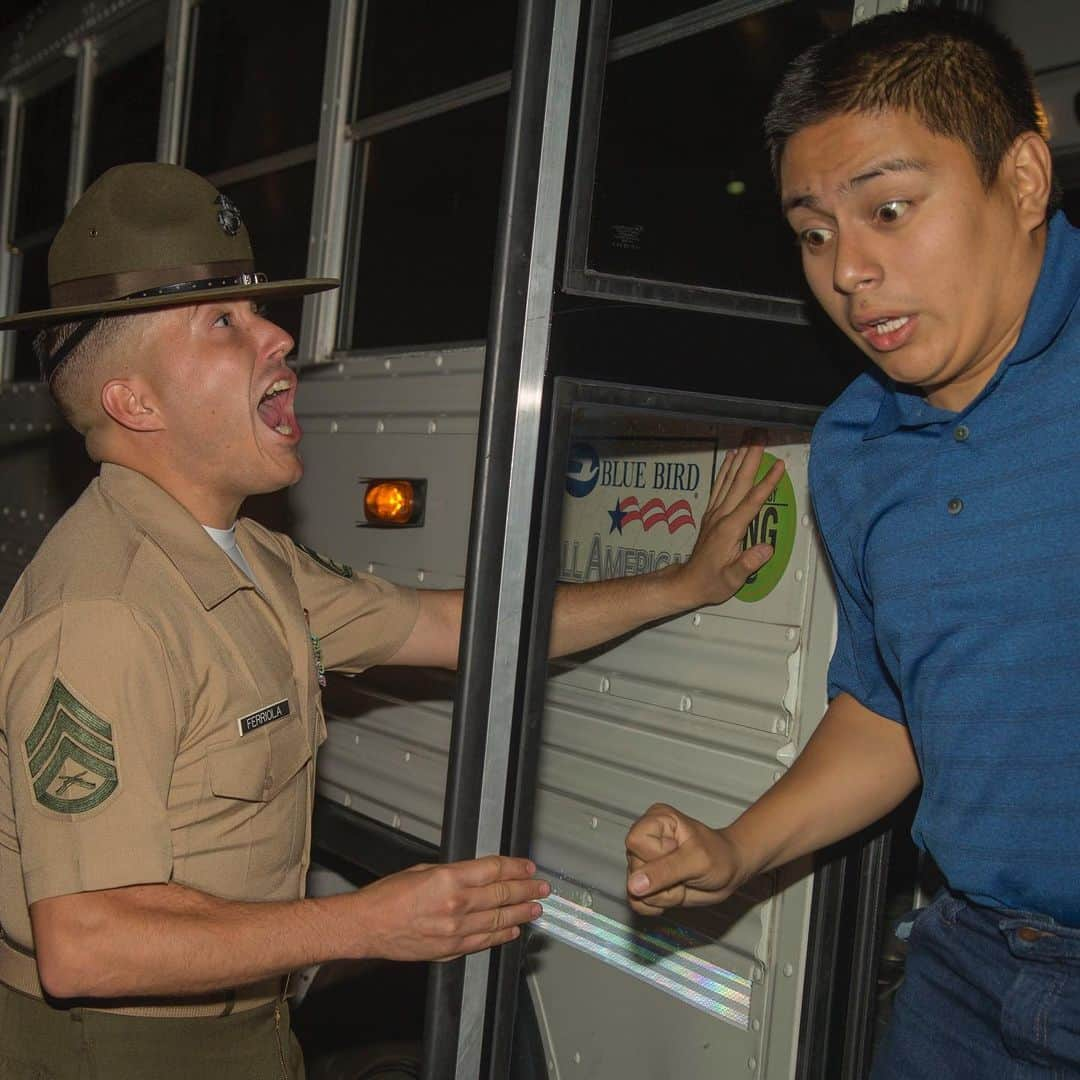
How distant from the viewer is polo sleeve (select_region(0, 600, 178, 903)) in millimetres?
1904

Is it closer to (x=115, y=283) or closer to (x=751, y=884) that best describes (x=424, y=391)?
(x=115, y=283)

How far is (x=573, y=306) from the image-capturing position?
1933 millimetres

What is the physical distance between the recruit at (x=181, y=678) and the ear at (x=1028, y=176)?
3.20 ft

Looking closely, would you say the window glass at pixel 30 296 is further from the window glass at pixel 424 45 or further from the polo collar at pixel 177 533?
the polo collar at pixel 177 533

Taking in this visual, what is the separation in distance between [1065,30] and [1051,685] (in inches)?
55.6

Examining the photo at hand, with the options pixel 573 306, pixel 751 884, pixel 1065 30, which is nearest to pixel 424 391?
pixel 573 306

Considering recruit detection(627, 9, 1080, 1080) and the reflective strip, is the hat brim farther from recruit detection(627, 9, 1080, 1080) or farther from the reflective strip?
the reflective strip

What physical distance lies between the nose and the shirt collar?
19 cm

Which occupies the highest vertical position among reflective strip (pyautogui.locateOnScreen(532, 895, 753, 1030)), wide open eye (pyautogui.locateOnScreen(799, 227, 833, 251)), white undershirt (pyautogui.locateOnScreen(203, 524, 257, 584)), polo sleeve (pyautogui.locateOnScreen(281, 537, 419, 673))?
wide open eye (pyautogui.locateOnScreen(799, 227, 833, 251))

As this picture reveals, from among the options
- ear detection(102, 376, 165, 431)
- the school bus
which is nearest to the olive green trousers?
the school bus

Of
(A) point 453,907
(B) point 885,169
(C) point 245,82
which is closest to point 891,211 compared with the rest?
(B) point 885,169

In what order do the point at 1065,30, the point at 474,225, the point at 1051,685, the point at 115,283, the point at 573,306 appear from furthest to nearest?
the point at 474,225 < the point at 1065,30 < the point at 115,283 < the point at 573,306 < the point at 1051,685

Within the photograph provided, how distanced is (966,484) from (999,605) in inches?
6.3

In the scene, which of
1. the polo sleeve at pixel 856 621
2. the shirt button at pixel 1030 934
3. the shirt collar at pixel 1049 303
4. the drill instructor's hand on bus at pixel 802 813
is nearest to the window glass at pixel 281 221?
the polo sleeve at pixel 856 621
